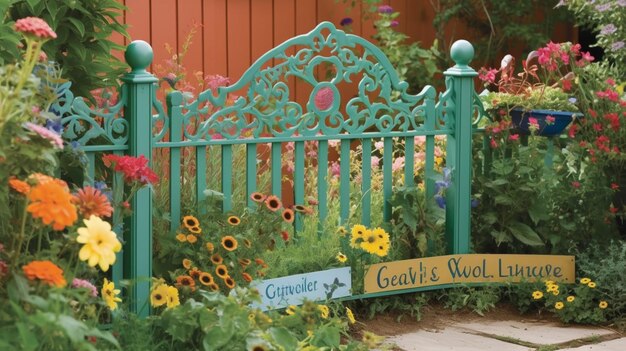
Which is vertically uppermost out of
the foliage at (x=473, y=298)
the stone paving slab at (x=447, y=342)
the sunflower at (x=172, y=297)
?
the sunflower at (x=172, y=297)

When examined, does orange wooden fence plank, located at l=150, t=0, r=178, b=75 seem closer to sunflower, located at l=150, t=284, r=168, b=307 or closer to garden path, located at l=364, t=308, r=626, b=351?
garden path, located at l=364, t=308, r=626, b=351

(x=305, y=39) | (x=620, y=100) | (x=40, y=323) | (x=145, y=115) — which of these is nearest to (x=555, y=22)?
(x=620, y=100)

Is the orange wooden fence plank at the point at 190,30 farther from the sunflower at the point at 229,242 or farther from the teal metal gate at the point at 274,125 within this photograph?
the sunflower at the point at 229,242

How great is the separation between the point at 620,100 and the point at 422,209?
1.08 m

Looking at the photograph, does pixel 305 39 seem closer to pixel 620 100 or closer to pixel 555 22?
pixel 620 100

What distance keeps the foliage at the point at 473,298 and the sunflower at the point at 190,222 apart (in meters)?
1.36

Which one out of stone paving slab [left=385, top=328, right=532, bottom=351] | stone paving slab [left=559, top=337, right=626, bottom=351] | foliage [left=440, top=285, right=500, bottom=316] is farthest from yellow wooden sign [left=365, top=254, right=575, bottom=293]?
stone paving slab [left=559, top=337, right=626, bottom=351]

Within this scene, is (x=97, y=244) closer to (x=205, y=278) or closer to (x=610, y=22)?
(x=205, y=278)

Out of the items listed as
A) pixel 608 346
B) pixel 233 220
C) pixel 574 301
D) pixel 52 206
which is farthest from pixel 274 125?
pixel 52 206

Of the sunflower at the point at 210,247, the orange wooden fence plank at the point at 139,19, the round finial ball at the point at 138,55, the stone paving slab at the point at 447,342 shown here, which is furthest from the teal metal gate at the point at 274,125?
the orange wooden fence plank at the point at 139,19

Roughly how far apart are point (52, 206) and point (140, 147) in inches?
63.6

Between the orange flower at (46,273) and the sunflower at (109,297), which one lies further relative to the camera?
the sunflower at (109,297)

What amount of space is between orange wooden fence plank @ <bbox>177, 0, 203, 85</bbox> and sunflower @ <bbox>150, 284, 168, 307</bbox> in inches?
112

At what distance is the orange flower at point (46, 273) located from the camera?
10.2 feet
